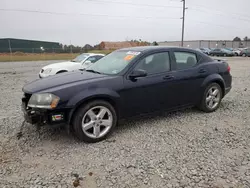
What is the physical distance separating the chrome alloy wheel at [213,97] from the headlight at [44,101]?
130 inches

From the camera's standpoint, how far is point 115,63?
13.3ft

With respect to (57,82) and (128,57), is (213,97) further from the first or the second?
(57,82)

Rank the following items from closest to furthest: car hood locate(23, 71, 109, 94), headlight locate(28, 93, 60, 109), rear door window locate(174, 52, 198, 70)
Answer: headlight locate(28, 93, 60, 109) → car hood locate(23, 71, 109, 94) → rear door window locate(174, 52, 198, 70)

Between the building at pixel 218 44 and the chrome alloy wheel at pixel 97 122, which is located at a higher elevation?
the building at pixel 218 44

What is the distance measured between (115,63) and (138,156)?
1.87 meters

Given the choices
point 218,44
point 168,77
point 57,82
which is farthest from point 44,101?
point 218,44

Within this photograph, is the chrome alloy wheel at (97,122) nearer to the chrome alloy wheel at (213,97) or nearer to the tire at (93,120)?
the tire at (93,120)

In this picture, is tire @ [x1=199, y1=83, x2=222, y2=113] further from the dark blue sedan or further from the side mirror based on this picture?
the side mirror

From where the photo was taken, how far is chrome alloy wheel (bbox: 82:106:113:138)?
3313mm

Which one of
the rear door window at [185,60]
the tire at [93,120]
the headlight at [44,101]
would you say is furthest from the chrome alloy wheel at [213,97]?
the headlight at [44,101]

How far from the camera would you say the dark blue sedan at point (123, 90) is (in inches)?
124

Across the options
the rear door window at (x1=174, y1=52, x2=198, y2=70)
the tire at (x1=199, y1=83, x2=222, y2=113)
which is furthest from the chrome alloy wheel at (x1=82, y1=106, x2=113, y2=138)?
the tire at (x1=199, y1=83, x2=222, y2=113)

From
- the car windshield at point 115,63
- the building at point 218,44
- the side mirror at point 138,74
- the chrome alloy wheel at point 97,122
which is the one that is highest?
the building at point 218,44

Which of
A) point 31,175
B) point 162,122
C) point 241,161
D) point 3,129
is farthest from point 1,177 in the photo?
point 241,161
